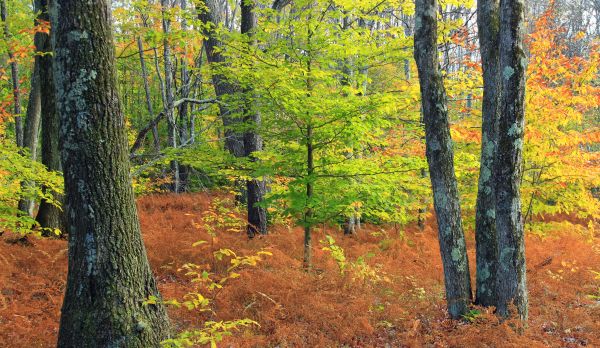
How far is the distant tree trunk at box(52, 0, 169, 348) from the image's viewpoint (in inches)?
138

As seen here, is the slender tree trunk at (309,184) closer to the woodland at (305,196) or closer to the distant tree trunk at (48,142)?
the woodland at (305,196)

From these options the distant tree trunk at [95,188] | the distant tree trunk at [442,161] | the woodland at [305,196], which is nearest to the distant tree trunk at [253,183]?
the woodland at [305,196]

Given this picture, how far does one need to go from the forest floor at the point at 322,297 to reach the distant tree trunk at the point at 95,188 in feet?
4.30

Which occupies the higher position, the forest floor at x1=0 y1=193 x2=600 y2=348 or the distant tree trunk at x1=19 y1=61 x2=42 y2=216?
the distant tree trunk at x1=19 y1=61 x2=42 y2=216

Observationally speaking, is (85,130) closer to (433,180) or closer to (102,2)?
(102,2)

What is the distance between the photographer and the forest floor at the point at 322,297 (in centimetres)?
508

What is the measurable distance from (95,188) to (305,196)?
387 centimetres

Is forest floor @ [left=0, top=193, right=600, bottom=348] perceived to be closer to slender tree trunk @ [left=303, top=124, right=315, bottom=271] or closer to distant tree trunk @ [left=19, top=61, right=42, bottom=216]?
slender tree trunk @ [left=303, top=124, right=315, bottom=271]

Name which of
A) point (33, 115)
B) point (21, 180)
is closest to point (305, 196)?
point (21, 180)

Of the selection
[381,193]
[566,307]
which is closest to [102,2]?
[381,193]

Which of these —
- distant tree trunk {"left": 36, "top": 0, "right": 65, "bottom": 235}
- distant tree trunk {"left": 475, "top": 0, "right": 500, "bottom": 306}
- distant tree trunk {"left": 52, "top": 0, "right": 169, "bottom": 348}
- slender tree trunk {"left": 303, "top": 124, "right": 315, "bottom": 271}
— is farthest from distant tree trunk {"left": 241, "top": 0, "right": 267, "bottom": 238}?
distant tree trunk {"left": 52, "top": 0, "right": 169, "bottom": 348}

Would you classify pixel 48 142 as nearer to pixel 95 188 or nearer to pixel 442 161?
pixel 95 188

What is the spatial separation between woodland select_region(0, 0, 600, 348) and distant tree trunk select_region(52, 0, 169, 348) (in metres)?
0.01

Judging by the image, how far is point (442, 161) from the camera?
5.57m
